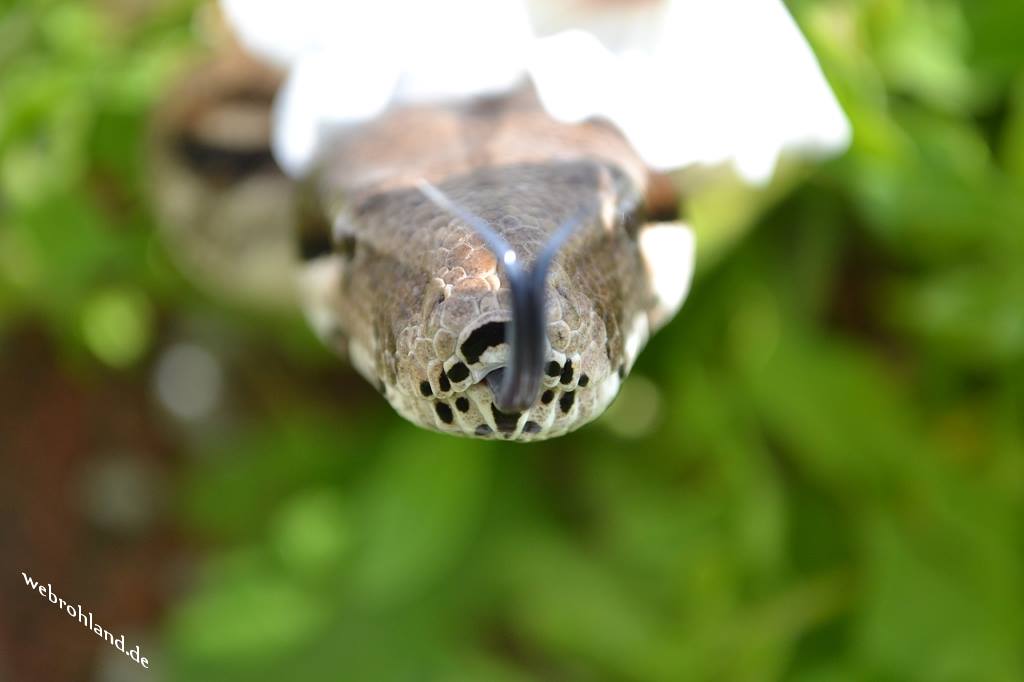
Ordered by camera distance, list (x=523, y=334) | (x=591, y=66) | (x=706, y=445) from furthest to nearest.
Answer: (x=706, y=445)
(x=591, y=66)
(x=523, y=334)

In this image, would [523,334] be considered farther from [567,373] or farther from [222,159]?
[222,159]

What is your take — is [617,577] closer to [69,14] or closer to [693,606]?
[693,606]

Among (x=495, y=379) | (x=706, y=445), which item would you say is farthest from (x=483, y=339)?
(x=706, y=445)

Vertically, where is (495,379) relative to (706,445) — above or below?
above

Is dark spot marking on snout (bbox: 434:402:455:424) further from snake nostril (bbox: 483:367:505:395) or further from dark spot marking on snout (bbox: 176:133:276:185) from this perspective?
dark spot marking on snout (bbox: 176:133:276:185)

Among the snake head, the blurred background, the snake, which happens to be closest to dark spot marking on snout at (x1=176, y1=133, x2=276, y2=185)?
the snake

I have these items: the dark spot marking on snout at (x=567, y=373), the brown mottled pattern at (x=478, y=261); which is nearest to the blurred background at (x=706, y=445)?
the brown mottled pattern at (x=478, y=261)
